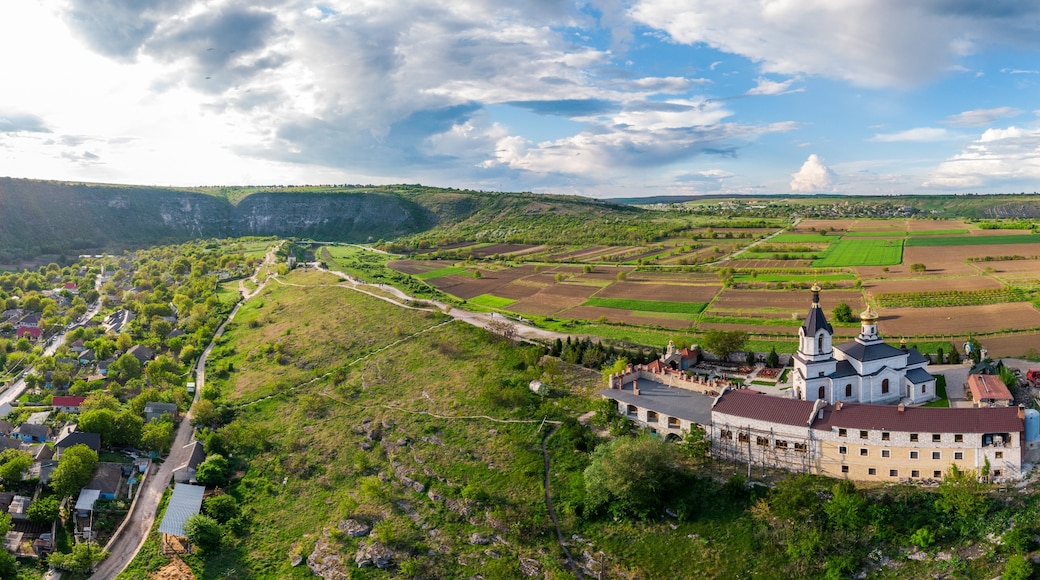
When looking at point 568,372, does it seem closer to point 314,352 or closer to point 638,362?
point 638,362

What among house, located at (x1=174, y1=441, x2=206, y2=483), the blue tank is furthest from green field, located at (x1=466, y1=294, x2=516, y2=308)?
the blue tank

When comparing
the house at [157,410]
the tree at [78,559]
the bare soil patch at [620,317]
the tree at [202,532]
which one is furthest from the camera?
the bare soil patch at [620,317]

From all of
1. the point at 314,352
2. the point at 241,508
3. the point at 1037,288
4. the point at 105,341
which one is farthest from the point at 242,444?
the point at 1037,288

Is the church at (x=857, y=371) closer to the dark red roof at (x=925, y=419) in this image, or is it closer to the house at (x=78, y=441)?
the dark red roof at (x=925, y=419)

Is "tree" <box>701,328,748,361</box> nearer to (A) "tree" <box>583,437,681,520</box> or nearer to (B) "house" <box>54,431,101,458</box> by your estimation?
(A) "tree" <box>583,437,681,520</box>

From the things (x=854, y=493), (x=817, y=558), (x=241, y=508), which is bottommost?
(x=241, y=508)

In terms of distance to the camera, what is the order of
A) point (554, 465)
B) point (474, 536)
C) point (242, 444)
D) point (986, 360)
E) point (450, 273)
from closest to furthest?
1. point (474, 536)
2. point (554, 465)
3. point (986, 360)
4. point (242, 444)
5. point (450, 273)

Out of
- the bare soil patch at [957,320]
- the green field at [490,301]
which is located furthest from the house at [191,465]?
the bare soil patch at [957,320]

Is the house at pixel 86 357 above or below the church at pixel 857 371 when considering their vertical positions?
below

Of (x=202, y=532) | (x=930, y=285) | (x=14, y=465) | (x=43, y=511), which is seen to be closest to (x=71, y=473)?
(x=43, y=511)
